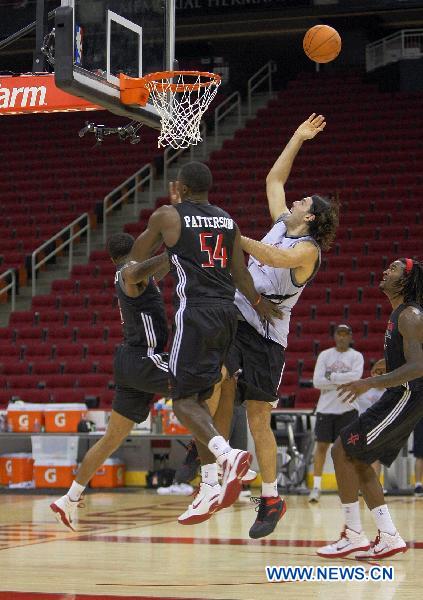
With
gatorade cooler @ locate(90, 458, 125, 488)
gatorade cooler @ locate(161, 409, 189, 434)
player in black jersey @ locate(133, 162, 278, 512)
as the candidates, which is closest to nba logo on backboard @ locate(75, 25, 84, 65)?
player in black jersey @ locate(133, 162, 278, 512)

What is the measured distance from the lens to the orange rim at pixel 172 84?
819 centimetres

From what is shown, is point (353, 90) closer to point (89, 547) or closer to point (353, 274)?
point (353, 274)

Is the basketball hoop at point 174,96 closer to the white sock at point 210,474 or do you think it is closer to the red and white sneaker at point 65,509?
the red and white sneaker at point 65,509

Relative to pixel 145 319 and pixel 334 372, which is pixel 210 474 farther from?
pixel 334 372

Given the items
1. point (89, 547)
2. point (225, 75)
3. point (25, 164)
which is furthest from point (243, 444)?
point (225, 75)

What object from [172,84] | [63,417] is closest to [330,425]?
[63,417]

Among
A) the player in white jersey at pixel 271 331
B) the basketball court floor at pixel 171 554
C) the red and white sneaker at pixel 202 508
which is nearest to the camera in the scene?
the red and white sneaker at pixel 202 508

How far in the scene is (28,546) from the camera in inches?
333

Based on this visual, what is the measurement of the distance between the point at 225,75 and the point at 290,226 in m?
18.0

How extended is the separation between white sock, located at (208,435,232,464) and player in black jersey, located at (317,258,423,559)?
1.37 metres

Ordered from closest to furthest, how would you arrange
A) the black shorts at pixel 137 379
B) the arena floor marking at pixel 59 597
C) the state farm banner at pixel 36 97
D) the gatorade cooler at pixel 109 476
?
the arena floor marking at pixel 59 597
the black shorts at pixel 137 379
the state farm banner at pixel 36 97
the gatorade cooler at pixel 109 476

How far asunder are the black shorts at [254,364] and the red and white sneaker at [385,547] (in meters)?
1.34

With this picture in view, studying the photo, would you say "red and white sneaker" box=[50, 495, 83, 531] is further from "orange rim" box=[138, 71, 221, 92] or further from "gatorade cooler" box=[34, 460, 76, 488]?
"gatorade cooler" box=[34, 460, 76, 488]

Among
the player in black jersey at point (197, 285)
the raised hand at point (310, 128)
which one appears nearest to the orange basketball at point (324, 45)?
the raised hand at point (310, 128)
